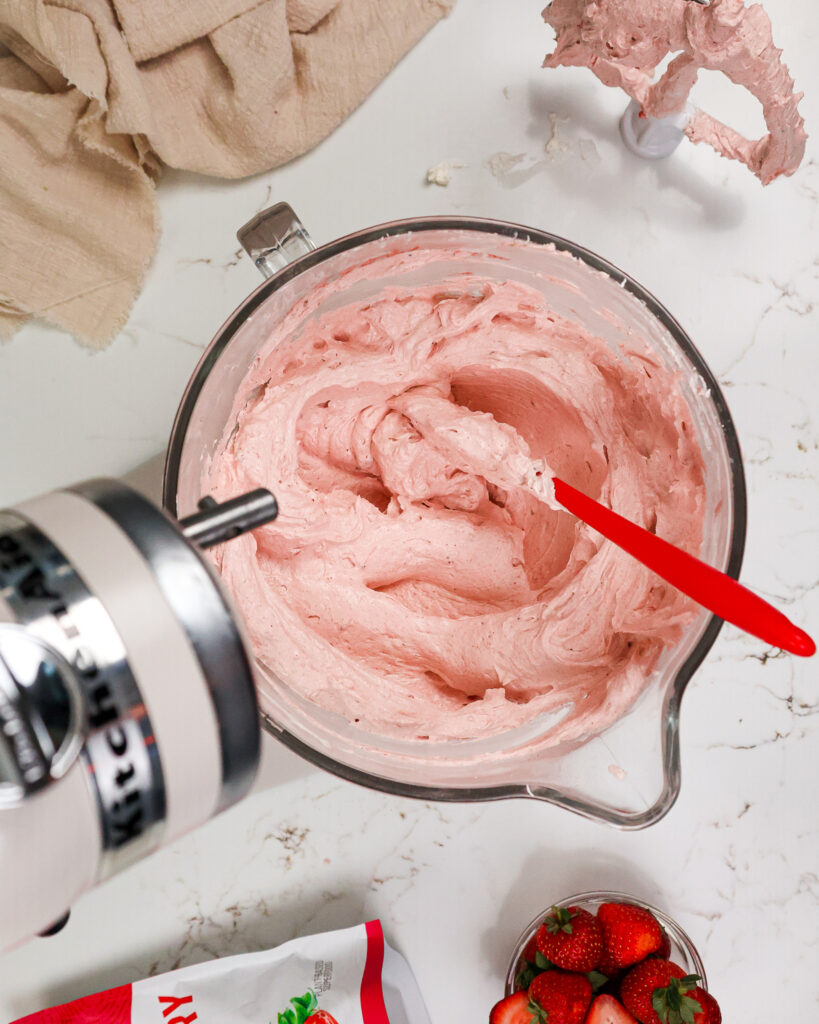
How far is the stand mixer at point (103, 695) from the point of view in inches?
16.9

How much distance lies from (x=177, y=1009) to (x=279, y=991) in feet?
0.42

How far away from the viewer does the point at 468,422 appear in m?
0.96

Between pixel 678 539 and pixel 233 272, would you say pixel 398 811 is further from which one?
pixel 233 272

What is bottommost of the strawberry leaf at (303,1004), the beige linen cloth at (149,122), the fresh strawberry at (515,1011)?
the strawberry leaf at (303,1004)

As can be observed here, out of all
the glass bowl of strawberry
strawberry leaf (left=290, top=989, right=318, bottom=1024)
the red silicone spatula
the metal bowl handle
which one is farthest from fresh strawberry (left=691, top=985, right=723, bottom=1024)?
the metal bowl handle

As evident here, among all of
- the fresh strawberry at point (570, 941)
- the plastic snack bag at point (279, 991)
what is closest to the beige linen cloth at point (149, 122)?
the plastic snack bag at point (279, 991)

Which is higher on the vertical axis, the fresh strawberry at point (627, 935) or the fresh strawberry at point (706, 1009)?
the fresh strawberry at point (627, 935)

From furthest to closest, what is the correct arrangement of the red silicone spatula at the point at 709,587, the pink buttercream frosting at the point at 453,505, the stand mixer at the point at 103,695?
the pink buttercream frosting at the point at 453,505 → the red silicone spatula at the point at 709,587 → the stand mixer at the point at 103,695

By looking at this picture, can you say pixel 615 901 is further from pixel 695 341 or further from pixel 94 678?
pixel 94 678

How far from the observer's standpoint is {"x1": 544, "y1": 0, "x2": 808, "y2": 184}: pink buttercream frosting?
79 cm

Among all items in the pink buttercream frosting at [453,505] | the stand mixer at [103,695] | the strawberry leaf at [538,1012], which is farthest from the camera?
the strawberry leaf at [538,1012]

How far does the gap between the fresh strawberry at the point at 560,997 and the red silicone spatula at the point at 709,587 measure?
23.5 inches

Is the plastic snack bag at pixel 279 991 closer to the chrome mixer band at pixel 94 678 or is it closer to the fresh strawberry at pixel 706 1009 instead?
the fresh strawberry at pixel 706 1009

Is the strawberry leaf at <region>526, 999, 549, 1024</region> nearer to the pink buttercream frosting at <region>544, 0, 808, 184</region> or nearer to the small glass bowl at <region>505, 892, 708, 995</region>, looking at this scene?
the small glass bowl at <region>505, 892, 708, 995</region>
